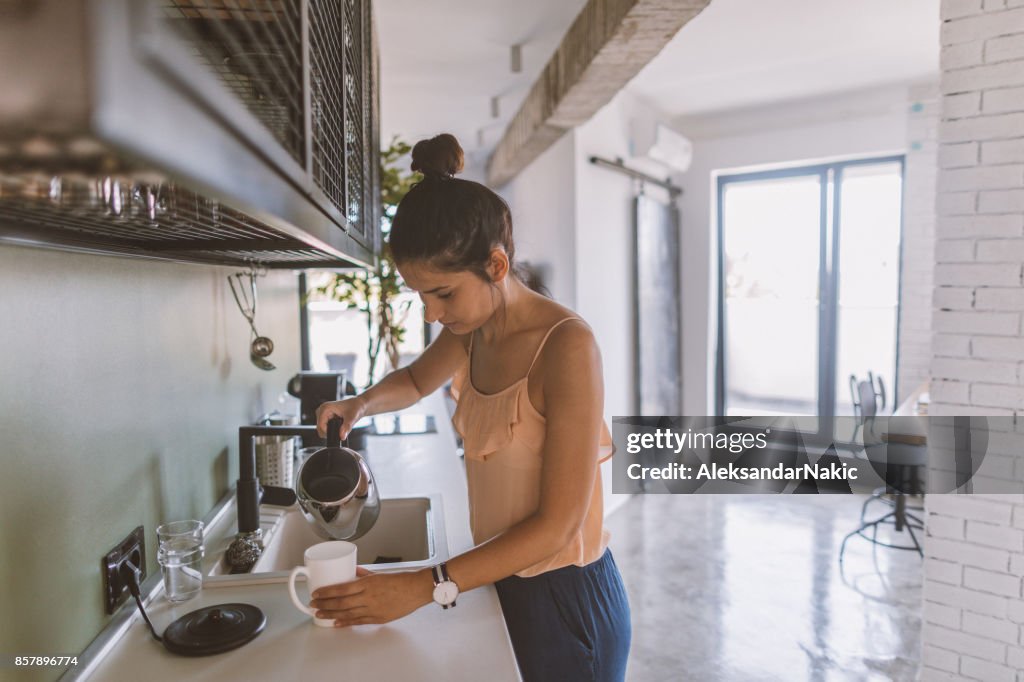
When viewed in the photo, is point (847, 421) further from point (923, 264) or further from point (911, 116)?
point (911, 116)

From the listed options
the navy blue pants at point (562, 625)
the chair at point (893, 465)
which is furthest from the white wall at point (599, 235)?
the navy blue pants at point (562, 625)

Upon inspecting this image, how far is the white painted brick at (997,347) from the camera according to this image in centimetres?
184

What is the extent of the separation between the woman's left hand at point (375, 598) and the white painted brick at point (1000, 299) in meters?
1.74

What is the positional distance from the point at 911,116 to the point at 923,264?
3.41 ft

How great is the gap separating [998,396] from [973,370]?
91 mm

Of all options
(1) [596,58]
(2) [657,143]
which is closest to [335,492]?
(1) [596,58]

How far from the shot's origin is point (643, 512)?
4.47 metres

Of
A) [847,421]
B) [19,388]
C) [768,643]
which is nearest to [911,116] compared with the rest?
[847,421]

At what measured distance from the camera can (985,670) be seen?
1.94 meters

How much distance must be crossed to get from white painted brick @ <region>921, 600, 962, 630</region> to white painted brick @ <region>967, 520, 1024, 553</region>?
226mm

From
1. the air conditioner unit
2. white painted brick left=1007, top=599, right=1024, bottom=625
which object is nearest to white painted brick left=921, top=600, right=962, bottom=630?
white painted brick left=1007, top=599, right=1024, bottom=625

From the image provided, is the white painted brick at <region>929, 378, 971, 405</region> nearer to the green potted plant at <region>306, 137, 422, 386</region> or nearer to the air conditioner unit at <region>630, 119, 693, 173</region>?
the green potted plant at <region>306, 137, 422, 386</region>

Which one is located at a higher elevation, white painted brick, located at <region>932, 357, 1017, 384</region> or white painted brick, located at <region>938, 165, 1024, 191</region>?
white painted brick, located at <region>938, 165, 1024, 191</region>

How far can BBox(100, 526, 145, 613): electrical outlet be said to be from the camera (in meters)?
1.08
